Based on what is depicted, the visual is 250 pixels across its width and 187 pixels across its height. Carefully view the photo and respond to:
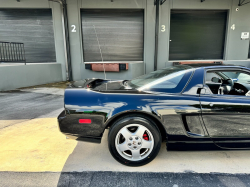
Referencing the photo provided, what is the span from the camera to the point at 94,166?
2297 millimetres

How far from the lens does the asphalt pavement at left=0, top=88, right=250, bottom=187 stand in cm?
201

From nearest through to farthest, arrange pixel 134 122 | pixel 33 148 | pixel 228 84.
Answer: pixel 134 122
pixel 33 148
pixel 228 84

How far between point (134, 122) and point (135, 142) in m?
→ 0.26

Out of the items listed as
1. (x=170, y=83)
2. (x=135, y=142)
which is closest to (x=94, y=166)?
(x=135, y=142)

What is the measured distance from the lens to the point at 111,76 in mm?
9156

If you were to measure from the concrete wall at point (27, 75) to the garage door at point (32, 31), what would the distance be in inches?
37.8

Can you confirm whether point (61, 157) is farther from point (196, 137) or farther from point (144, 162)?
point (196, 137)

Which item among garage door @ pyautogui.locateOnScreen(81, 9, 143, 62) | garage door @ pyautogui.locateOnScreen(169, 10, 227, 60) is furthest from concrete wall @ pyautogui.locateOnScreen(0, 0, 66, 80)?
garage door @ pyautogui.locateOnScreen(169, 10, 227, 60)

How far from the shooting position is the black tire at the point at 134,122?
2.16 m

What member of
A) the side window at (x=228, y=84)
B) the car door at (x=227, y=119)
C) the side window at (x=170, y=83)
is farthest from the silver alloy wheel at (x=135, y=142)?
the side window at (x=228, y=84)

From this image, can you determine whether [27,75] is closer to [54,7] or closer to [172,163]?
[54,7]

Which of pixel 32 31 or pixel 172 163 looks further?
pixel 32 31

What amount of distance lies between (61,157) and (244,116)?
2.52 meters

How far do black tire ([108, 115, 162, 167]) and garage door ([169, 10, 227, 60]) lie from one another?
8.10 m
